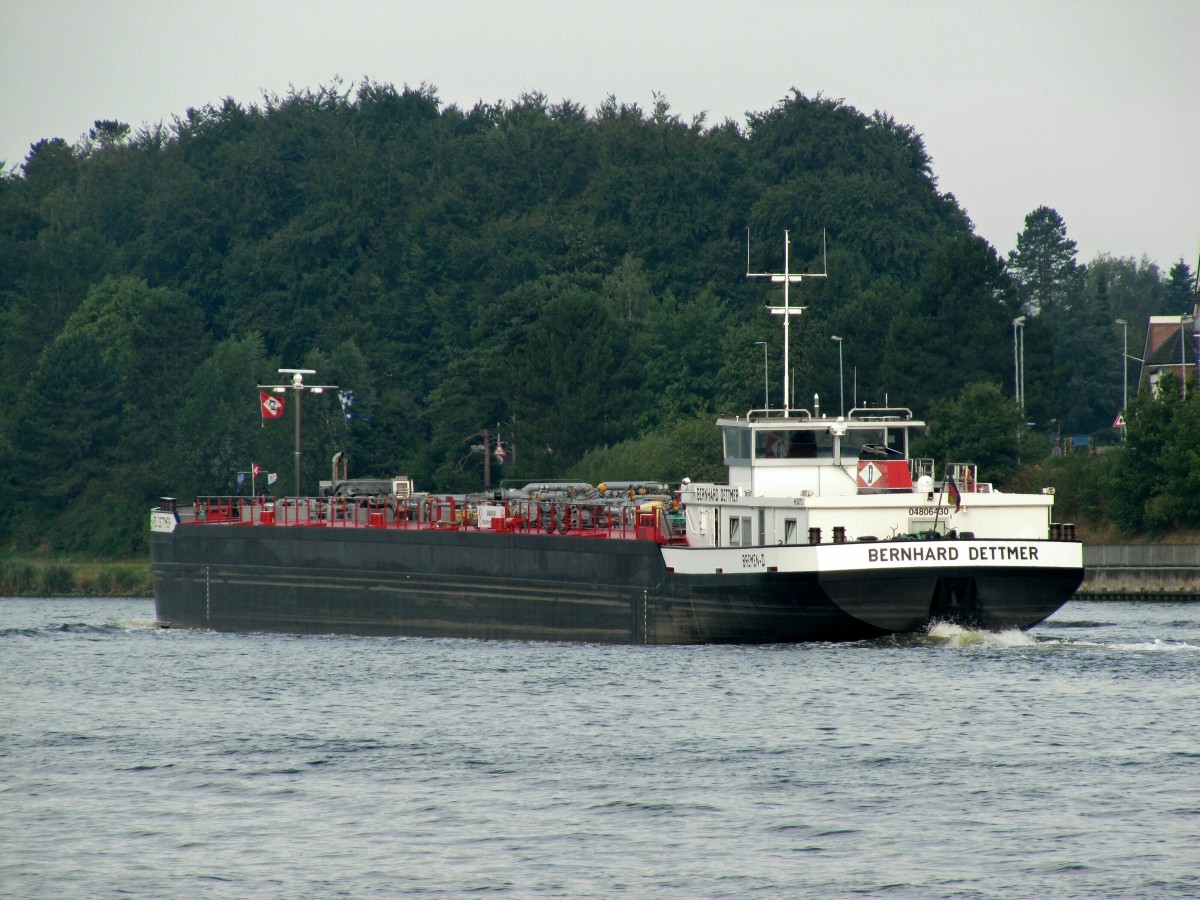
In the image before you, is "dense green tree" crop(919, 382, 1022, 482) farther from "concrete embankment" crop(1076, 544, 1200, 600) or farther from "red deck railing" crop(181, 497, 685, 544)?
"red deck railing" crop(181, 497, 685, 544)

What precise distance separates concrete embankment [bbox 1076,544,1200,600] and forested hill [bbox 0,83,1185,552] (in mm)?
23211

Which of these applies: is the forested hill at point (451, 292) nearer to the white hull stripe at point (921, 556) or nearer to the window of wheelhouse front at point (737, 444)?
the window of wheelhouse front at point (737, 444)

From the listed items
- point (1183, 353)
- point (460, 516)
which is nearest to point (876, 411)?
point (460, 516)

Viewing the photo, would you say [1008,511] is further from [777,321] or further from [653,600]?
[777,321]

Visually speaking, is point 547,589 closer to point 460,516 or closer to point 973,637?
point 460,516

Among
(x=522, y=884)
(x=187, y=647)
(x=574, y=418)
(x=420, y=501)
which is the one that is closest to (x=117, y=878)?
(x=522, y=884)

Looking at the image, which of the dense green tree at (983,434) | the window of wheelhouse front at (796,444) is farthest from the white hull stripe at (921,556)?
the dense green tree at (983,434)

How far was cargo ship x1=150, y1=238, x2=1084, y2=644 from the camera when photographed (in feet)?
154

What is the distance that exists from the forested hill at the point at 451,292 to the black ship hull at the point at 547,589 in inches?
1402

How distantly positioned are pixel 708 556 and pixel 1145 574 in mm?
38080

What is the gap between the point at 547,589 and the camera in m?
56.3

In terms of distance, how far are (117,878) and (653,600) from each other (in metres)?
25.4

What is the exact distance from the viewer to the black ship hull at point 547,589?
46.9 m

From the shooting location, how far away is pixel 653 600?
51.9 meters
